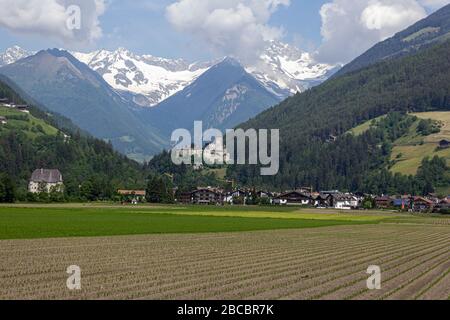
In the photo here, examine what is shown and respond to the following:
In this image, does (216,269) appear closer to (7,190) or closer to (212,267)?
(212,267)

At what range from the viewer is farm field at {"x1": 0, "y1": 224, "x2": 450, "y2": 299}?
3152 cm

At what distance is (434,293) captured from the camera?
33.0 metres

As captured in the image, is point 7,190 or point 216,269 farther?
point 7,190

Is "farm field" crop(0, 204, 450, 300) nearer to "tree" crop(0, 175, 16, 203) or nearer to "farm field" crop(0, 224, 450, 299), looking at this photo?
"farm field" crop(0, 224, 450, 299)

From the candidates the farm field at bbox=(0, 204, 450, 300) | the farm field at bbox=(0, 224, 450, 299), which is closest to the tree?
the farm field at bbox=(0, 204, 450, 300)

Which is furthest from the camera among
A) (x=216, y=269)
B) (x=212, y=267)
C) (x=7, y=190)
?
(x=7, y=190)

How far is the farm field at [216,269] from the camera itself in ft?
103

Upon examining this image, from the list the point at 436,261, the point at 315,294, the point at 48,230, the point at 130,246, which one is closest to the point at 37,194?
the point at 48,230

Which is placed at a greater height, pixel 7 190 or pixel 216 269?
pixel 7 190

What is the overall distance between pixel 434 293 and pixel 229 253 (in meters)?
20.3

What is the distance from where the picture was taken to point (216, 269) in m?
40.2

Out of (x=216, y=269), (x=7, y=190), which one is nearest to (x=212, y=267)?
(x=216, y=269)
